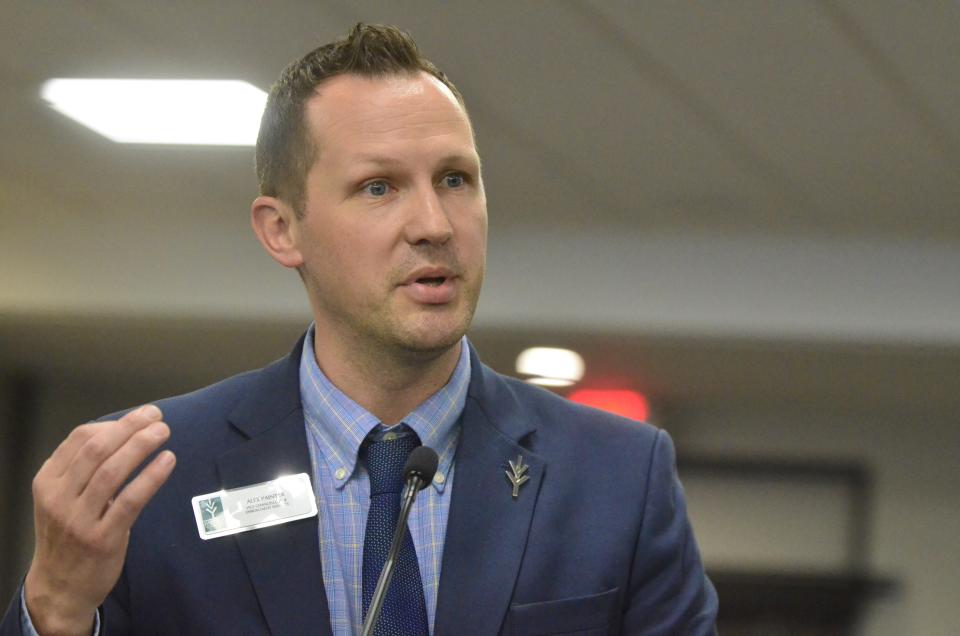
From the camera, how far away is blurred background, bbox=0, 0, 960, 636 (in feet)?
15.9

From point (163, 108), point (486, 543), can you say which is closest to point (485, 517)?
point (486, 543)

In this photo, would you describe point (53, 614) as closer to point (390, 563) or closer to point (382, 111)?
point (390, 563)

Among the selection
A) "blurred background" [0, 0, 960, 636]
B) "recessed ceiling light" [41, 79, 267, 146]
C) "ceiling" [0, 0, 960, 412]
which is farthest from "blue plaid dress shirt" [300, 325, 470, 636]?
"recessed ceiling light" [41, 79, 267, 146]

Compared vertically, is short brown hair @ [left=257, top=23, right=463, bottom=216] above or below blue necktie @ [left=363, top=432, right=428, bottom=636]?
above

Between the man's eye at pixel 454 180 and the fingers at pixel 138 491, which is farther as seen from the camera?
the man's eye at pixel 454 180

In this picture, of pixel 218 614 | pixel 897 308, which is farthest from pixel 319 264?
pixel 897 308

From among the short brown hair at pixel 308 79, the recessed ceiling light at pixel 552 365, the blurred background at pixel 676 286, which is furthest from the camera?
the recessed ceiling light at pixel 552 365

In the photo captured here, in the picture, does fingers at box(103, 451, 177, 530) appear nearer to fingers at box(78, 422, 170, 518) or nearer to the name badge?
fingers at box(78, 422, 170, 518)

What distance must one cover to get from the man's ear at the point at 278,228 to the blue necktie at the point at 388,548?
12.4 inches

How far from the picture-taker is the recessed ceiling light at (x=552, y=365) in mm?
6574

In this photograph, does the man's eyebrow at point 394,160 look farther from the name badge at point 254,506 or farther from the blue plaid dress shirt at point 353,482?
the name badge at point 254,506

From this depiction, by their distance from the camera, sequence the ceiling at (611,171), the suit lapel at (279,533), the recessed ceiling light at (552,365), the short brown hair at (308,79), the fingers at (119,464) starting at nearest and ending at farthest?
the fingers at (119,464)
the suit lapel at (279,533)
the short brown hair at (308,79)
the ceiling at (611,171)
the recessed ceiling light at (552,365)

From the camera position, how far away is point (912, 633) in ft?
20.2

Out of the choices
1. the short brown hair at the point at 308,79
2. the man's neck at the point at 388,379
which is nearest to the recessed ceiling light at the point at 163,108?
the short brown hair at the point at 308,79
